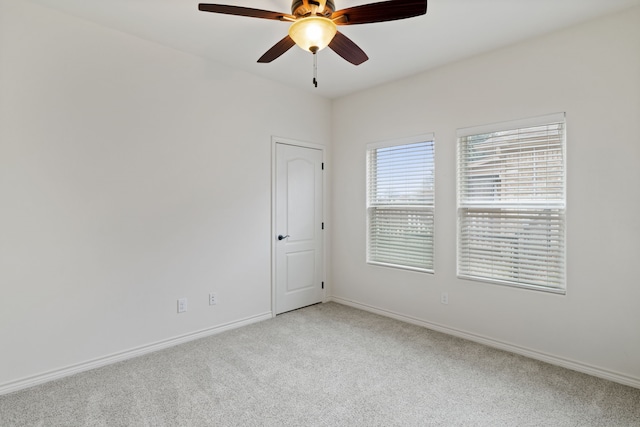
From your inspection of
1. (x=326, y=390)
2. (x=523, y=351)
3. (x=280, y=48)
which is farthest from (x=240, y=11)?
(x=523, y=351)

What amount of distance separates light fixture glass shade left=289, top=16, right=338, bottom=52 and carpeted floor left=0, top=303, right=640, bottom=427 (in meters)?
2.31

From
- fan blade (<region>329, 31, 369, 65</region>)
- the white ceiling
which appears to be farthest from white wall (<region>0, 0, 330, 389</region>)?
fan blade (<region>329, 31, 369, 65</region>)

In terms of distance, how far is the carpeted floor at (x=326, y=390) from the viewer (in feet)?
6.91

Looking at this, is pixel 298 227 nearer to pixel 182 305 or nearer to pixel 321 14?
pixel 182 305

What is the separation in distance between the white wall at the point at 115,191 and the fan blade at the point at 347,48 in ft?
5.23

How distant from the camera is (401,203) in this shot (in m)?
3.94

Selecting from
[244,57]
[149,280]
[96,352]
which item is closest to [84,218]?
[149,280]

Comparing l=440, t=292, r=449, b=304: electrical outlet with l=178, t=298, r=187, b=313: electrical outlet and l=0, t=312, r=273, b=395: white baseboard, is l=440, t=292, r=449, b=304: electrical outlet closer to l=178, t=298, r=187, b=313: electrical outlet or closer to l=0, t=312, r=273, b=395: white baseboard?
l=0, t=312, r=273, b=395: white baseboard

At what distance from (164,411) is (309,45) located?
2.48 meters

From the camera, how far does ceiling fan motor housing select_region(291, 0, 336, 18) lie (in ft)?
6.31

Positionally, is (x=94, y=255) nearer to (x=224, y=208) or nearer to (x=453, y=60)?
(x=224, y=208)

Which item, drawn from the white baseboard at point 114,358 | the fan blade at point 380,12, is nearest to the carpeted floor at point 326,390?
the white baseboard at point 114,358

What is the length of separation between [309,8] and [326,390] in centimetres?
250

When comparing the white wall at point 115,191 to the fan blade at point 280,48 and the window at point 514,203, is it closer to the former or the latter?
the fan blade at point 280,48
